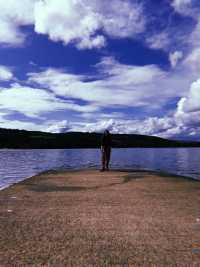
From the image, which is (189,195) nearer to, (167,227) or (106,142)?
(167,227)

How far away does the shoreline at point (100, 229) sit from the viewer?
6887 millimetres

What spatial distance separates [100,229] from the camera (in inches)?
359

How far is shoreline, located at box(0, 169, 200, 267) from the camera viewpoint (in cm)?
689

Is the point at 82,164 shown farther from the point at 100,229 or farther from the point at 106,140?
the point at 100,229

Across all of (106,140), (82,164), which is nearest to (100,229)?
(106,140)

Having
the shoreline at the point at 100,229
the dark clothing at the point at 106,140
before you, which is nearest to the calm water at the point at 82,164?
the dark clothing at the point at 106,140

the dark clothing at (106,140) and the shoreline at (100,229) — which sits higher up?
the dark clothing at (106,140)

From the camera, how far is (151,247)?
25.0ft

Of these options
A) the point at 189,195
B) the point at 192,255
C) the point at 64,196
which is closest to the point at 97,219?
the point at 192,255

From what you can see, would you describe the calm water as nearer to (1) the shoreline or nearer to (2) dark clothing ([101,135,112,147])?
(2) dark clothing ([101,135,112,147])

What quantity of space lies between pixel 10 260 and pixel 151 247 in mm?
3039

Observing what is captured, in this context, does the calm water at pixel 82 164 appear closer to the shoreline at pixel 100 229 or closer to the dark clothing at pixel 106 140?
the dark clothing at pixel 106 140

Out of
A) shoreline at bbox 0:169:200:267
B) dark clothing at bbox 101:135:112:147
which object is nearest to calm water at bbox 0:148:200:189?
dark clothing at bbox 101:135:112:147

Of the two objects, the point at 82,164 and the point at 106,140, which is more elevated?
the point at 106,140
